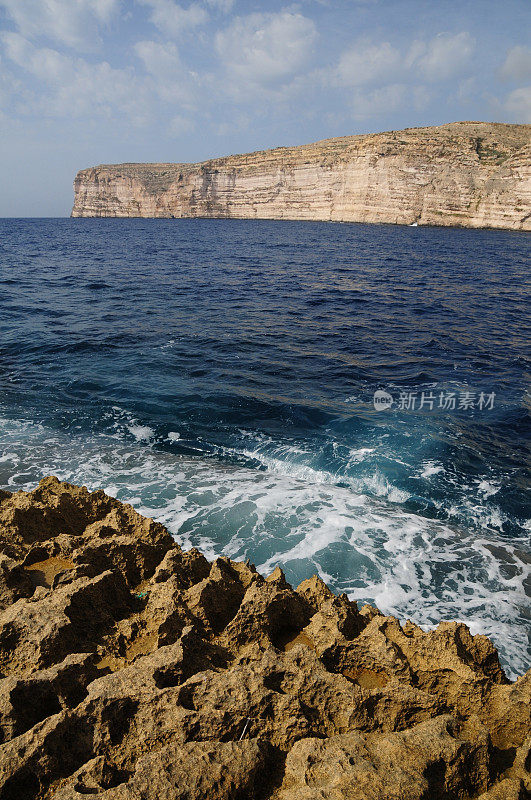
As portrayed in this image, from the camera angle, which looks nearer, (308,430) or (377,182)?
(308,430)

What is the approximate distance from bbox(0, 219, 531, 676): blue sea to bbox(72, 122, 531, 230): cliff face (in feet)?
215

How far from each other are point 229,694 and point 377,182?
95.9 m

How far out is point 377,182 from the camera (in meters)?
86.3

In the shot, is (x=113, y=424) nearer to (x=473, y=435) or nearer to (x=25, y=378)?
(x=25, y=378)

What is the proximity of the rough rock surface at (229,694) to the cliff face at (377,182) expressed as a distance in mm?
82250

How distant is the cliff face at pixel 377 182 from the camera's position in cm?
7606

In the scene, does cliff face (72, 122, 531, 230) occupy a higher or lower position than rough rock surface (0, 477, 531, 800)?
higher

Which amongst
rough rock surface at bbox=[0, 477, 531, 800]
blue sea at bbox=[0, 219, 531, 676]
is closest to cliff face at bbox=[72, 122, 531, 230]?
blue sea at bbox=[0, 219, 531, 676]

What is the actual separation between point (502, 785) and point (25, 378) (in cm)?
1326

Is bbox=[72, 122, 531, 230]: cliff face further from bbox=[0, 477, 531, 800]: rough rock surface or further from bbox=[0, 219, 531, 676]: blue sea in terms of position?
bbox=[0, 477, 531, 800]: rough rock surface

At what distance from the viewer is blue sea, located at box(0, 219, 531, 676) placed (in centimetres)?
651

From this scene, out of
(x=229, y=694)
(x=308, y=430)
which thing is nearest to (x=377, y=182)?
(x=308, y=430)

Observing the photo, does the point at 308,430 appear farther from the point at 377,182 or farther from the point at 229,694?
the point at 377,182

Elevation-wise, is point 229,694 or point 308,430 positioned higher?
point 229,694
